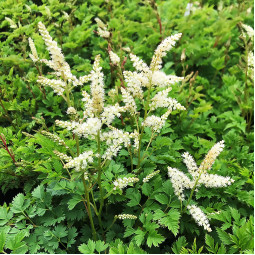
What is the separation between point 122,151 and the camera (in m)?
2.16

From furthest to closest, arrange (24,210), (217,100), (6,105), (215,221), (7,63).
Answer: (217,100)
(7,63)
(6,105)
(215,221)
(24,210)

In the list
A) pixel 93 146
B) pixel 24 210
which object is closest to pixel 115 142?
pixel 93 146

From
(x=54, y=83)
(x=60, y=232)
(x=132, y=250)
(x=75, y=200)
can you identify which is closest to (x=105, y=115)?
(x=54, y=83)

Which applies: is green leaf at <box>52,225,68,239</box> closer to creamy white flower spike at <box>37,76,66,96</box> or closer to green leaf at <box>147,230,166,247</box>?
green leaf at <box>147,230,166,247</box>

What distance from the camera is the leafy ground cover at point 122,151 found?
5.33ft

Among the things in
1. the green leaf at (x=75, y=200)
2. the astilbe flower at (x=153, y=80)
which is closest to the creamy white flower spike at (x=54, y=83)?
the astilbe flower at (x=153, y=80)

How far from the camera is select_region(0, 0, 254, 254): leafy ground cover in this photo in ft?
5.33

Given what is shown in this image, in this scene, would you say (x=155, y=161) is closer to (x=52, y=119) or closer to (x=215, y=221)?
(x=215, y=221)

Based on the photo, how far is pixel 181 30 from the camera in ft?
10.9

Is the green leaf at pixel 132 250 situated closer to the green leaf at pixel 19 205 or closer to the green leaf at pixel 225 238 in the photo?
the green leaf at pixel 225 238

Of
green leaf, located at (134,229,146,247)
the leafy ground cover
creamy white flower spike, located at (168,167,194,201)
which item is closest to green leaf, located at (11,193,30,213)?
the leafy ground cover

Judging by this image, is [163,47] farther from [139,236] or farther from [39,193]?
[39,193]

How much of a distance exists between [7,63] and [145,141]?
1775 mm

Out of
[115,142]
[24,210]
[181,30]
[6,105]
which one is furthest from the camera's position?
[181,30]
